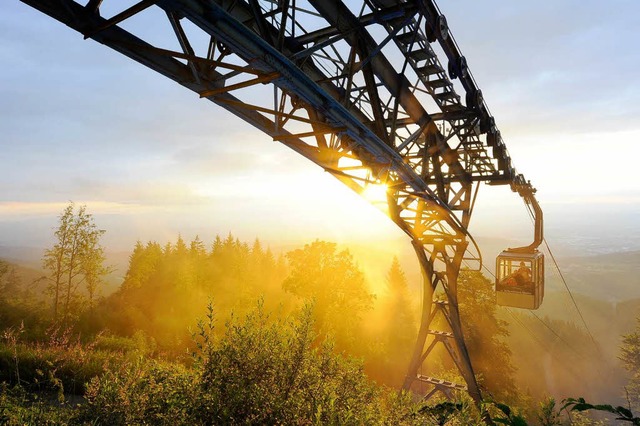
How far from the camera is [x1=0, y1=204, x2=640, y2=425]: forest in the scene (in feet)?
12.0

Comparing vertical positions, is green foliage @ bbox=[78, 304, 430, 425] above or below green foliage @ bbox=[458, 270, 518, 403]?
above

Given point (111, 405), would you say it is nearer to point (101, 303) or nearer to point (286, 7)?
point (286, 7)

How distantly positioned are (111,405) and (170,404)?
2.33 feet

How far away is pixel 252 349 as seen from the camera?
422cm

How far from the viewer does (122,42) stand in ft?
12.0

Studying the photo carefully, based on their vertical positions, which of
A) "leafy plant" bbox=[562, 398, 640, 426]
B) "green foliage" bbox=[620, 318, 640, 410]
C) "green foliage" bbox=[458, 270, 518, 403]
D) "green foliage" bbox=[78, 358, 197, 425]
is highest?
"leafy plant" bbox=[562, 398, 640, 426]

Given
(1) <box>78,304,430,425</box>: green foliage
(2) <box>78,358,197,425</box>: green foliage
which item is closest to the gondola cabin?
(1) <box>78,304,430,425</box>: green foliage

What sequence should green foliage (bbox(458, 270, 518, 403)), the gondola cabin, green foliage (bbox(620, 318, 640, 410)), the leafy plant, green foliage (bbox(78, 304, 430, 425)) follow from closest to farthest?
the leafy plant
green foliage (bbox(78, 304, 430, 425))
the gondola cabin
green foliage (bbox(458, 270, 518, 403))
green foliage (bbox(620, 318, 640, 410))

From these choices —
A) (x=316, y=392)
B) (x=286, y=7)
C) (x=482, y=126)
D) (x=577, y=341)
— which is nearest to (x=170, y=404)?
(x=316, y=392)

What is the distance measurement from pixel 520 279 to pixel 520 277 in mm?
78

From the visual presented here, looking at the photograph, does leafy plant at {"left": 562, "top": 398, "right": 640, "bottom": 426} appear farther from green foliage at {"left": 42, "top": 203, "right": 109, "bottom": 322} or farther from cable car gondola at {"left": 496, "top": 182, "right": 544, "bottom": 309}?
green foliage at {"left": 42, "top": 203, "right": 109, "bottom": 322}

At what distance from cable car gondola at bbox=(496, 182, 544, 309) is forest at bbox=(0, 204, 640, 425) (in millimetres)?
3793

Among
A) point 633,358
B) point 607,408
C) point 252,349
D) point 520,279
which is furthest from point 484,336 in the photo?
point 633,358

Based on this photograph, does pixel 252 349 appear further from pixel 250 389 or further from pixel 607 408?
pixel 607 408
